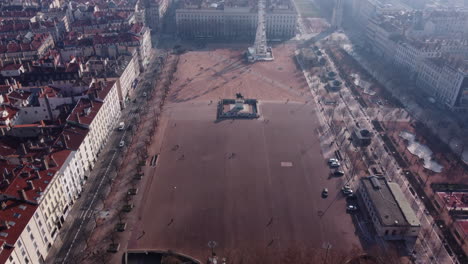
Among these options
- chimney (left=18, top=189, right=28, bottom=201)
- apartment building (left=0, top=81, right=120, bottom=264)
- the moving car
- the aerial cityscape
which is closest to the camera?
apartment building (left=0, top=81, right=120, bottom=264)

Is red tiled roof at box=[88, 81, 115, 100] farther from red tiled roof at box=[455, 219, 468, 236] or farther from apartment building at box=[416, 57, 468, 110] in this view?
apartment building at box=[416, 57, 468, 110]

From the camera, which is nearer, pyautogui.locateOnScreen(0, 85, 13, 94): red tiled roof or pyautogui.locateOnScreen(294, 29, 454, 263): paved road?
pyautogui.locateOnScreen(294, 29, 454, 263): paved road

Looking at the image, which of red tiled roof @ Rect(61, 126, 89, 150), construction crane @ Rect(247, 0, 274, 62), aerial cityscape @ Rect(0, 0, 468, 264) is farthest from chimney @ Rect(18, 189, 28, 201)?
construction crane @ Rect(247, 0, 274, 62)

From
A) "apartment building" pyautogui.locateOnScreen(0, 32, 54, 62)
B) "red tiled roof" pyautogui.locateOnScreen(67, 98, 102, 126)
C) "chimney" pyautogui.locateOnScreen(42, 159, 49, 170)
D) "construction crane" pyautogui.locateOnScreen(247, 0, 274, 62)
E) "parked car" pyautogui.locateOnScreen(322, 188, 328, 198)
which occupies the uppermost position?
"apartment building" pyautogui.locateOnScreen(0, 32, 54, 62)

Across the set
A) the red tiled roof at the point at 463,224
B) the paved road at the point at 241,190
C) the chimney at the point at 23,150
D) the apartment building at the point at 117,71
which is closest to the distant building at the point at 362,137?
the paved road at the point at 241,190

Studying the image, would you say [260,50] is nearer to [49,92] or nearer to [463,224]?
[49,92]

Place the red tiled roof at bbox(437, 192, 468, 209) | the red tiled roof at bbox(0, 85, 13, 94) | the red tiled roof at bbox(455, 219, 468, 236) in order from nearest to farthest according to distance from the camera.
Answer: the red tiled roof at bbox(455, 219, 468, 236), the red tiled roof at bbox(437, 192, 468, 209), the red tiled roof at bbox(0, 85, 13, 94)

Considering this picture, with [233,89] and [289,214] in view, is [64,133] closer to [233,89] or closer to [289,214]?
[289,214]

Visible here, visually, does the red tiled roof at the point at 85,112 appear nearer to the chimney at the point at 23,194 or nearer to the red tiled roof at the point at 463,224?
the chimney at the point at 23,194
